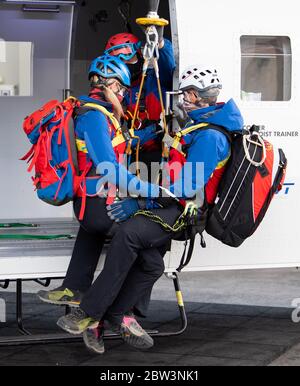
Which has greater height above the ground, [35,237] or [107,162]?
[107,162]

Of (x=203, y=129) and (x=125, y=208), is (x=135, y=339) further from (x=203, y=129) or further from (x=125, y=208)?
(x=203, y=129)

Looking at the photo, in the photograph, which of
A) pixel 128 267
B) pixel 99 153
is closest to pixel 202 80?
pixel 99 153

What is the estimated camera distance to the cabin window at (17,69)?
28.8 ft

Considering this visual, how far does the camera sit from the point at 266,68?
23.9 feet

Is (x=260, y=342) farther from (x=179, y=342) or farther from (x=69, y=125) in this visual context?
(x=69, y=125)

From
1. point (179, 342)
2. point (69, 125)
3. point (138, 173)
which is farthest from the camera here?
point (179, 342)

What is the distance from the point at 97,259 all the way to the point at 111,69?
118cm

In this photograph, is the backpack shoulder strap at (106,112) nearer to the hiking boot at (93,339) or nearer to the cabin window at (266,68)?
the cabin window at (266,68)

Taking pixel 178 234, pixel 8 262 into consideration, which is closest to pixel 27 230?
pixel 8 262

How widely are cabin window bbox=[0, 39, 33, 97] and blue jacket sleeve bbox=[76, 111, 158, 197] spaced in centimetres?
260

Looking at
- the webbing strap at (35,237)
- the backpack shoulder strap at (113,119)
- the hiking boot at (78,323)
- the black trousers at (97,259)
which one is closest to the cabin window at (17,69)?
the webbing strap at (35,237)

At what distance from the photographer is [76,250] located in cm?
666

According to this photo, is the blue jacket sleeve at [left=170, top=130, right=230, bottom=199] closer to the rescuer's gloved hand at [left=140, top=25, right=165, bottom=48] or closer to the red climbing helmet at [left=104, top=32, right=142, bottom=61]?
the rescuer's gloved hand at [left=140, top=25, right=165, bottom=48]

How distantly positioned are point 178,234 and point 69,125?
93 cm
